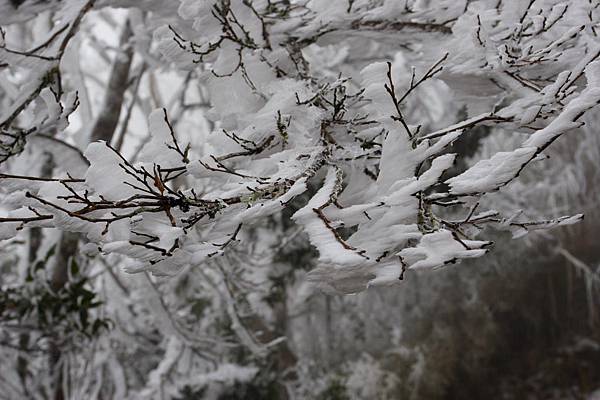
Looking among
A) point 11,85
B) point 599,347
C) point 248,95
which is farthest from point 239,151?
point 599,347

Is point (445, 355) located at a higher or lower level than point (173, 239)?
lower

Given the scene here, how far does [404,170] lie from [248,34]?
0.77 meters

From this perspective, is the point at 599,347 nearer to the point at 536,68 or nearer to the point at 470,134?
the point at 470,134

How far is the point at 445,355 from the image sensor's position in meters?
7.14

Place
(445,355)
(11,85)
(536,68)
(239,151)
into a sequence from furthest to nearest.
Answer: (445,355), (11,85), (536,68), (239,151)

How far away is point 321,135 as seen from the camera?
1.23 m

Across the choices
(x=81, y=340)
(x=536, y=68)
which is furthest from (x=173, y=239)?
(x=81, y=340)

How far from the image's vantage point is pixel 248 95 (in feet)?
4.81

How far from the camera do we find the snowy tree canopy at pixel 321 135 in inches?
34.3

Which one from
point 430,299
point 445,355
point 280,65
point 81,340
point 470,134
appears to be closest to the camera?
point 280,65

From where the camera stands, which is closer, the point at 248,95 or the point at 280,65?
the point at 248,95

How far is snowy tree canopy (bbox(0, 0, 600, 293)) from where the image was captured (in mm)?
871

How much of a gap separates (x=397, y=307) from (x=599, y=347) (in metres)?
3.39

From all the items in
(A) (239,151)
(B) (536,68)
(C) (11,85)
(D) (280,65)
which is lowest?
(A) (239,151)
